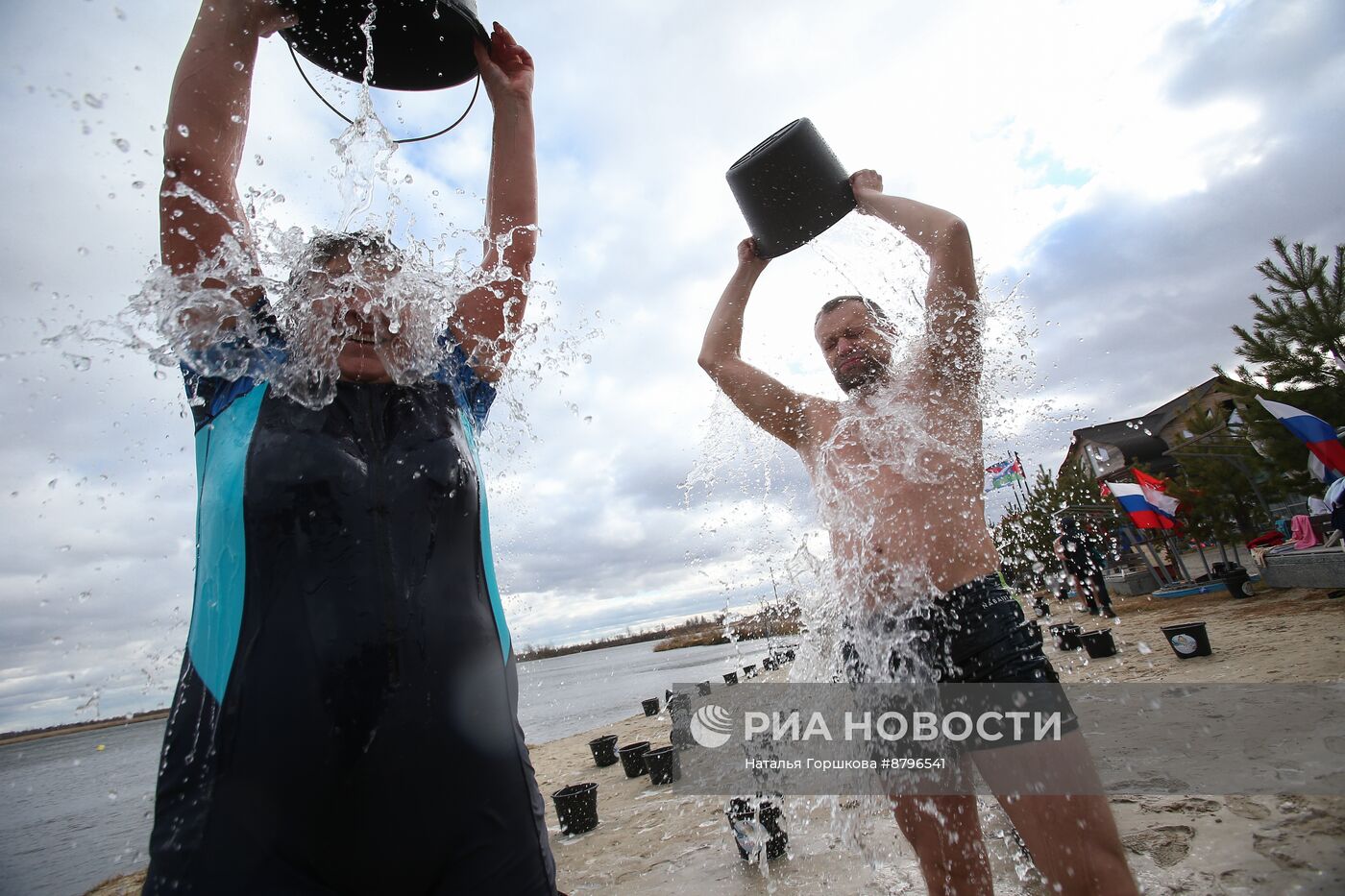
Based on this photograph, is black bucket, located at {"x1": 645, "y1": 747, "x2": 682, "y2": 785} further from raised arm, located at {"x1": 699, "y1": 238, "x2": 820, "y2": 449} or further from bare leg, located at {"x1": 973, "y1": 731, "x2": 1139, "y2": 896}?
bare leg, located at {"x1": 973, "y1": 731, "x2": 1139, "y2": 896}

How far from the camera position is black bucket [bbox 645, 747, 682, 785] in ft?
20.0

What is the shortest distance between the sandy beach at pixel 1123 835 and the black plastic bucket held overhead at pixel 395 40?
4.01 metres

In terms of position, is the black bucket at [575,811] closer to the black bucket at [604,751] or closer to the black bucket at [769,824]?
the black bucket at [769,824]

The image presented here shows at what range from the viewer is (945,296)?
7.93 feet

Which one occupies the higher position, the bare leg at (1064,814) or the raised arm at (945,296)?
the raised arm at (945,296)

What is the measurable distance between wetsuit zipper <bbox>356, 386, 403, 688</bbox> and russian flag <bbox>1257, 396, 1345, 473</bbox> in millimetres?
10102

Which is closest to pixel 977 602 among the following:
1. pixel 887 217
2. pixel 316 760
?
pixel 887 217

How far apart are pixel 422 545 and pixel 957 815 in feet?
6.70

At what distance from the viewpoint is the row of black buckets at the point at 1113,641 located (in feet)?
20.1

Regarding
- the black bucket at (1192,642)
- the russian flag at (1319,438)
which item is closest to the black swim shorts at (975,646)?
the black bucket at (1192,642)

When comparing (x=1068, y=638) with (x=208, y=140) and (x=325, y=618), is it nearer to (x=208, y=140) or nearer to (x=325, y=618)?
(x=325, y=618)

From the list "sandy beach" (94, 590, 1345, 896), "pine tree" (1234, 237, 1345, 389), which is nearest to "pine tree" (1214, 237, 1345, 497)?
"pine tree" (1234, 237, 1345, 389)

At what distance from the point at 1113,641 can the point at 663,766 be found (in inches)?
227
